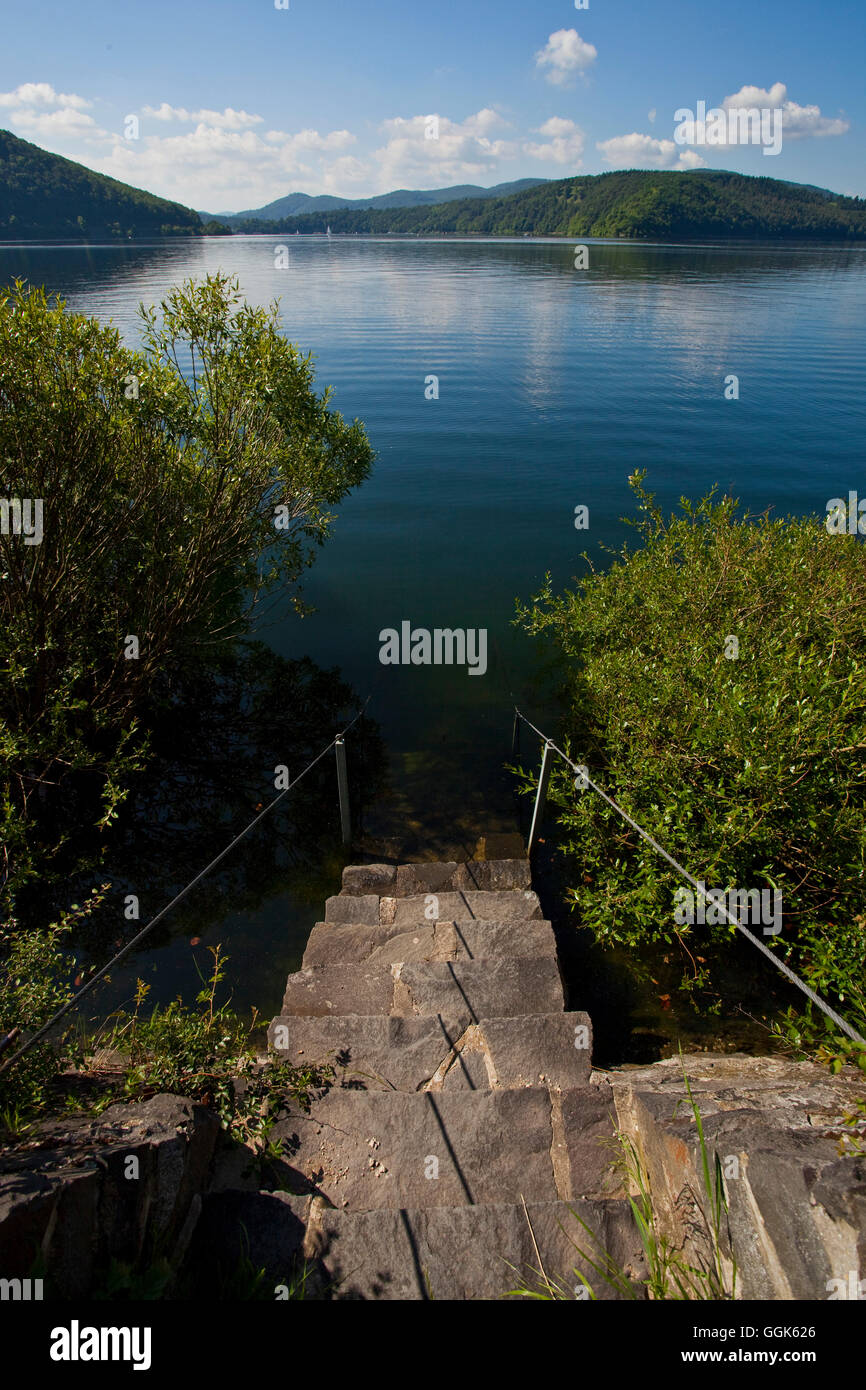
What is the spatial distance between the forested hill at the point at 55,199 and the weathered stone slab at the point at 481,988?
18975cm

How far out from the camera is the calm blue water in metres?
15.7

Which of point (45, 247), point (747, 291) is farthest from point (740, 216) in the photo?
point (45, 247)

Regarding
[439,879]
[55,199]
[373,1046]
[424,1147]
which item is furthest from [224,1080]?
[55,199]

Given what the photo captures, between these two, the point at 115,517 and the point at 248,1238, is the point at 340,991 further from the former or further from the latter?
the point at 115,517

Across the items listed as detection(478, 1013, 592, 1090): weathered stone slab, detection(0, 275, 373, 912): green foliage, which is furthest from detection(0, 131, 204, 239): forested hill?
detection(478, 1013, 592, 1090): weathered stone slab

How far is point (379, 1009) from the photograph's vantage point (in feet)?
23.3

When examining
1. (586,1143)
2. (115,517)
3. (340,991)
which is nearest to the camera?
(586,1143)

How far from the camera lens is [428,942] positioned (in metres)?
8.10

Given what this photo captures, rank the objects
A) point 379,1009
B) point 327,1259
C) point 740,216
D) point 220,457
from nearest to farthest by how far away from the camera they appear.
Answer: point 327,1259 < point 379,1009 < point 220,457 < point 740,216

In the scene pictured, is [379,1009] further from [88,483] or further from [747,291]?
[747,291]

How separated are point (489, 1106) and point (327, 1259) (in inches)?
63.6

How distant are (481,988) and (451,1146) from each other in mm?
2085

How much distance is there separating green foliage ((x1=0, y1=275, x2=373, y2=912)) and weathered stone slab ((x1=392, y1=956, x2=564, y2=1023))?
16.6ft

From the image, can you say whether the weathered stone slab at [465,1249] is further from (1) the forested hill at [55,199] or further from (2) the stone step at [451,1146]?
(1) the forested hill at [55,199]
